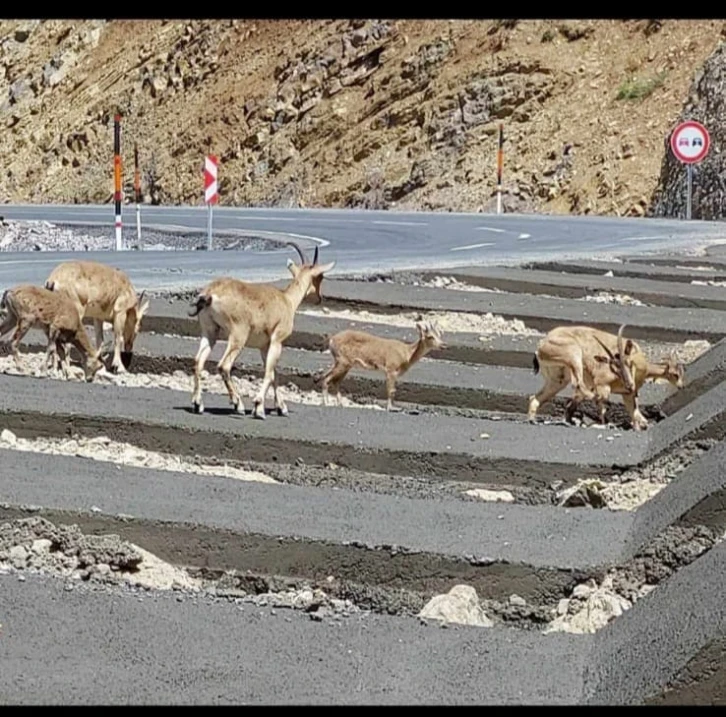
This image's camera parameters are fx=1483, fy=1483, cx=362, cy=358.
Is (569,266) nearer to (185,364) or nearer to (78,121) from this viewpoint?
(185,364)

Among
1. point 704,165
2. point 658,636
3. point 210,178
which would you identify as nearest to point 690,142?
point 704,165

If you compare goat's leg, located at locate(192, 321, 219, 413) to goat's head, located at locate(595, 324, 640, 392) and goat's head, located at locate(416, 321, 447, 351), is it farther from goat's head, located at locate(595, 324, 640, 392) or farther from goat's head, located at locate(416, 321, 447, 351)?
goat's head, located at locate(595, 324, 640, 392)

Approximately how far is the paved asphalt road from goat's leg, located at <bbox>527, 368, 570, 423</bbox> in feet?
17.0

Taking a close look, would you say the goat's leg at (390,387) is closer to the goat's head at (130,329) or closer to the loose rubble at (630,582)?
the goat's head at (130,329)

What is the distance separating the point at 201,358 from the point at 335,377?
162 centimetres

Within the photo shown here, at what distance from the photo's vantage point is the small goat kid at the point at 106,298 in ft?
39.0

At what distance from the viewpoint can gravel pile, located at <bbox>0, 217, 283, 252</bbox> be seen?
83.6ft

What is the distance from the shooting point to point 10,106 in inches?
2185

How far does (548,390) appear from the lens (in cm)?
1138

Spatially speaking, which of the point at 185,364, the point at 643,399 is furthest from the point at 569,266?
the point at 185,364

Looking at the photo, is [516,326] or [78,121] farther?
[78,121]

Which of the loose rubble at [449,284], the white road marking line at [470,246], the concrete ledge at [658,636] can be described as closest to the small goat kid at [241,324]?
the concrete ledge at [658,636]

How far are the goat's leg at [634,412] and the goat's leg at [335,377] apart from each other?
7.10 ft
